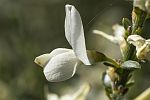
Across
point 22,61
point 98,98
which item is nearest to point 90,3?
point 98,98

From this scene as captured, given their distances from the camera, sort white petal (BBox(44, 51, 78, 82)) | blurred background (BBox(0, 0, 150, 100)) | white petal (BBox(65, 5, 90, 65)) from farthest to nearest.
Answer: blurred background (BBox(0, 0, 150, 100)) → white petal (BBox(44, 51, 78, 82)) → white petal (BBox(65, 5, 90, 65))

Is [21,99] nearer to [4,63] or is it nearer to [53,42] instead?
[4,63]

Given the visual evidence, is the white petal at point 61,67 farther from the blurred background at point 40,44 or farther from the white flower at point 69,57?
the blurred background at point 40,44

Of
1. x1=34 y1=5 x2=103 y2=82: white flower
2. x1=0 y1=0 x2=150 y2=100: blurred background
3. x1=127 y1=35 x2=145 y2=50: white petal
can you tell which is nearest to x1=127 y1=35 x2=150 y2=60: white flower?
x1=127 y1=35 x2=145 y2=50: white petal

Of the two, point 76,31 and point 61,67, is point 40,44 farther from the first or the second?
point 76,31

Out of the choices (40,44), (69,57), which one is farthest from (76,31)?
(40,44)

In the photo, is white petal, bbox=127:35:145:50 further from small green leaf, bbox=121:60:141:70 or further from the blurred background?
the blurred background
